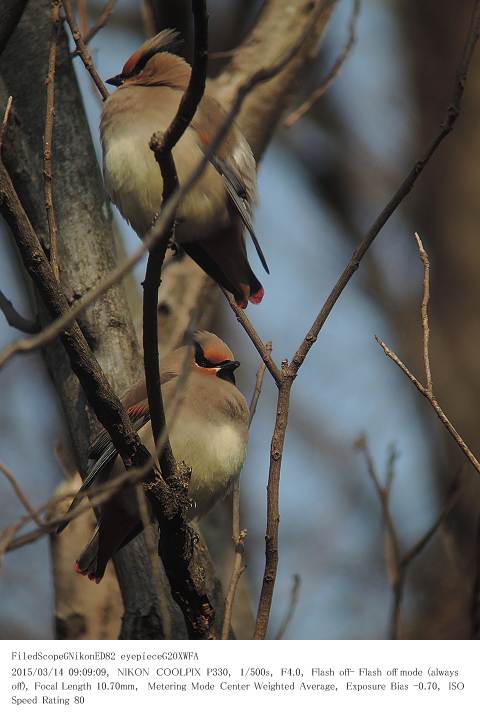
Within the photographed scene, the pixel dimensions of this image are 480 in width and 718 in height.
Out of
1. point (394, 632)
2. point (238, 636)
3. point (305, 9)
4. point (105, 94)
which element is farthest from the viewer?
point (305, 9)

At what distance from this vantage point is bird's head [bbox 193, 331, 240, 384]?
4.16m

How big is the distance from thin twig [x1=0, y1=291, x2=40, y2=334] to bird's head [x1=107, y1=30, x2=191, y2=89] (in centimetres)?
103

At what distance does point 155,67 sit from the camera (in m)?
4.39

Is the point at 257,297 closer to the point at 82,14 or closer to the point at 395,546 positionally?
the point at 395,546

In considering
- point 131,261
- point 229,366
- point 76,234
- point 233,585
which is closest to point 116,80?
point 76,234

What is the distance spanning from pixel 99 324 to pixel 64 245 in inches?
12.8

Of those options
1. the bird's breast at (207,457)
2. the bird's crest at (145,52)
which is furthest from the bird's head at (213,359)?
the bird's crest at (145,52)

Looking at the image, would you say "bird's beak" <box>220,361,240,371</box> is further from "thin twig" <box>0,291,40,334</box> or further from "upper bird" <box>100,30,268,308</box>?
"thin twig" <box>0,291,40,334</box>

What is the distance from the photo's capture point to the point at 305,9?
6.13 m

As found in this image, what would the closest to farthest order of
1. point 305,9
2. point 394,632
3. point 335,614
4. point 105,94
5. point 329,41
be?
point 394,632 → point 105,94 → point 305,9 → point 335,614 → point 329,41

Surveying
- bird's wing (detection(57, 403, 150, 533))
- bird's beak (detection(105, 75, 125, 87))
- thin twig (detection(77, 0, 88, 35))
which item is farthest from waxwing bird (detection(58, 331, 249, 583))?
thin twig (detection(77, 0, 88, 35))
